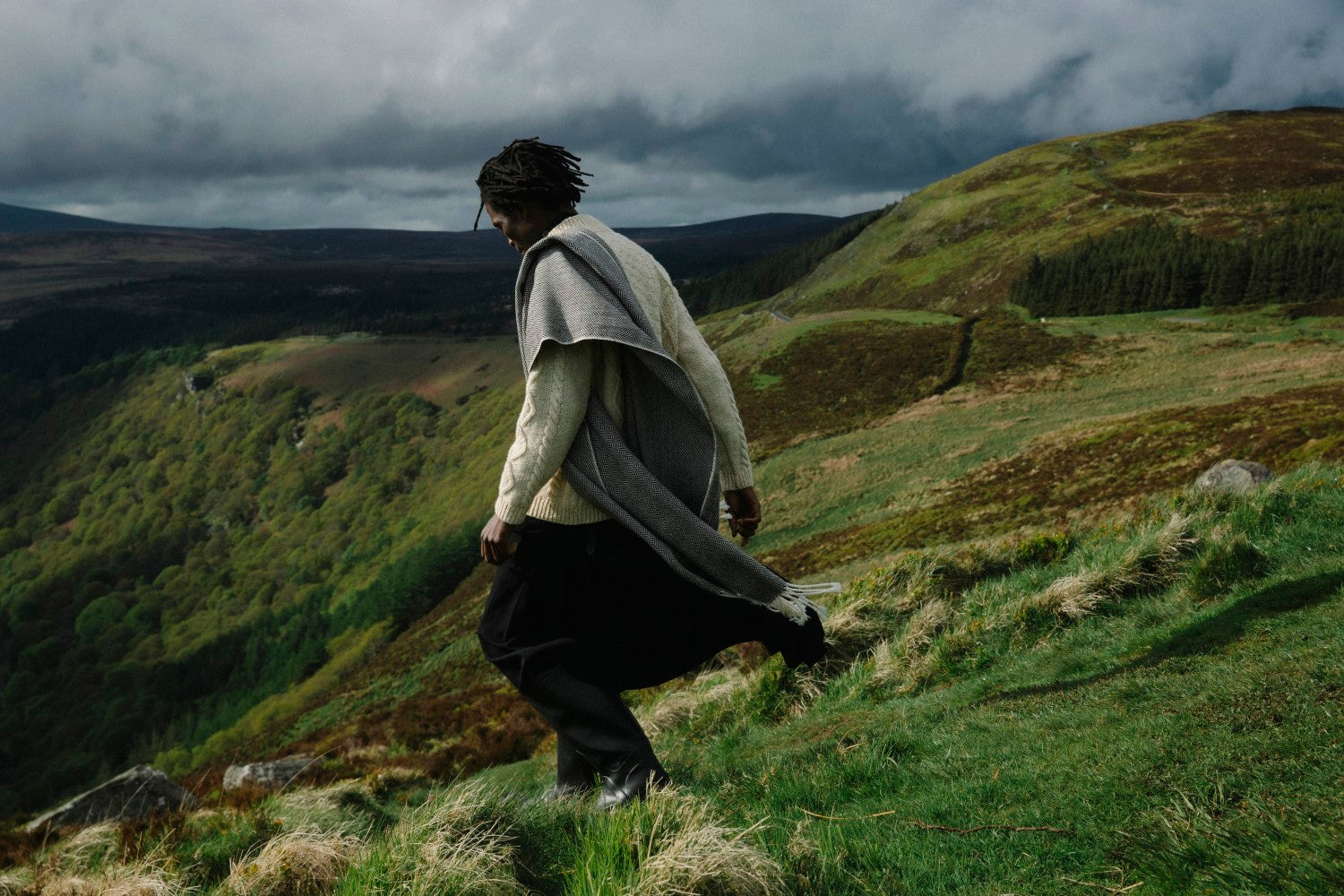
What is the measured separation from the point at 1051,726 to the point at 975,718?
505 mm

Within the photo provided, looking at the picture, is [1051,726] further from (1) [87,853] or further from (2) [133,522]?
(2) [133,522]

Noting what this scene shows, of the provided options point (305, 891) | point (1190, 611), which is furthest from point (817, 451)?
point (305, 891)

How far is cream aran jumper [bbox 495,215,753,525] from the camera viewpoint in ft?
Result: 11.0

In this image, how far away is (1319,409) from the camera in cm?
2114

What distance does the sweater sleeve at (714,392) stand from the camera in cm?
390

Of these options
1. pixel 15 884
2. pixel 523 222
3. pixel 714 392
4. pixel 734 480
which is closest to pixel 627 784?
pixel 734 480

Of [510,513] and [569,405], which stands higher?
[569,405]

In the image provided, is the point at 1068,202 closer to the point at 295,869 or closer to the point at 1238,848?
the point at 1238,848

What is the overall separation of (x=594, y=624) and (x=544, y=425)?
94cm

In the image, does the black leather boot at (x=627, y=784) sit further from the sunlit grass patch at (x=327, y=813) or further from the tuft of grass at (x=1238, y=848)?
the tuft of grass at (x=1238, y=848)

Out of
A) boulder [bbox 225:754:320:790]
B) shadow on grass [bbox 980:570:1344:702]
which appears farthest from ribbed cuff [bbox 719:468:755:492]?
boulder [bbox 225:754:320:790]

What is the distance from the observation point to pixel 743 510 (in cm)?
412

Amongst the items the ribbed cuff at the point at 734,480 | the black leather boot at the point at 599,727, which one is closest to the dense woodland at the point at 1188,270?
the ribbed cuff at the point at 734,480

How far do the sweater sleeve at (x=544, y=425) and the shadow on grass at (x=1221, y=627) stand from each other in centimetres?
278
